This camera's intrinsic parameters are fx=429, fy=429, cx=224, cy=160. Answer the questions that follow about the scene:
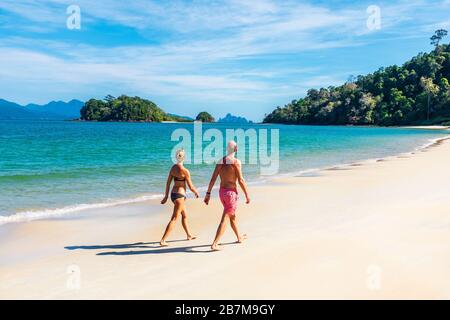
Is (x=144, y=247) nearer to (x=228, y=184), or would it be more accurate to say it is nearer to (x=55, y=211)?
(x=228, y=184)

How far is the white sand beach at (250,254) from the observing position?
587 cm

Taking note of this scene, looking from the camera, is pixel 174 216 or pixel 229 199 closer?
pixel 229 199

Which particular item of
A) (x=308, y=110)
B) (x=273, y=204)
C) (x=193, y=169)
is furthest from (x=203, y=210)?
(x=308, y=110)

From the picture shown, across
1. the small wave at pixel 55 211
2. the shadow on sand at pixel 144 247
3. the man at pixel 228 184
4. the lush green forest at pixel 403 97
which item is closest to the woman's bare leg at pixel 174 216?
the shadow on sand at pixel 144 247

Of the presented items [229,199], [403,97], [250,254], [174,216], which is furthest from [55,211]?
[403,97]

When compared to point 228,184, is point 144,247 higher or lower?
lower

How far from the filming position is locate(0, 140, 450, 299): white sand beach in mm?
5867

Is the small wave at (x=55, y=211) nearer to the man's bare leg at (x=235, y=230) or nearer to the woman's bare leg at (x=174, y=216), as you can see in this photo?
the woman's bare leg at (x=174, y=216)

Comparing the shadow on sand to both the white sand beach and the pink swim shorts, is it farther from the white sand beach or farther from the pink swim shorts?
the pink swim shorts

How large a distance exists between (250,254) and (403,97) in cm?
15246

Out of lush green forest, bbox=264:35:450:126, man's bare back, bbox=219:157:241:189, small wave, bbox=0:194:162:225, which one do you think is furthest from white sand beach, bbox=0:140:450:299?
lush green forest, bbox=264:35:450:126

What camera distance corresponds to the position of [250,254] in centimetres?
738

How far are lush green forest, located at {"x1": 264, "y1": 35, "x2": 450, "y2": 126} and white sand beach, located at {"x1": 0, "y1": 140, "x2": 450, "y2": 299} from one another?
125 m

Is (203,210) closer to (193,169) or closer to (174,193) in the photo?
(174,193)
